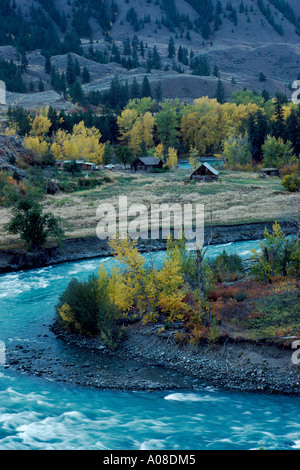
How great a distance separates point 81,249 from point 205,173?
120 feet

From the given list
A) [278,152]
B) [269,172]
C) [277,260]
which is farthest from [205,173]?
[277,260]

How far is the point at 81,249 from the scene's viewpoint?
39.8 m

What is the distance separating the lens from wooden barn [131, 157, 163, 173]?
278 ft

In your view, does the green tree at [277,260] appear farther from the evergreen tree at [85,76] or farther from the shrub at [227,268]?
the evergreen tree at [85,76]

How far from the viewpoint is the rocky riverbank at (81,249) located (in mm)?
36656

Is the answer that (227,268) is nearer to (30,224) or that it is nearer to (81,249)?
(81,249)

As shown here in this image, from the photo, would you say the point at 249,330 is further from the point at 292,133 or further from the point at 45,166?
the point at 292,133

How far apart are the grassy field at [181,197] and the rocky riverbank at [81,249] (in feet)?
4.96

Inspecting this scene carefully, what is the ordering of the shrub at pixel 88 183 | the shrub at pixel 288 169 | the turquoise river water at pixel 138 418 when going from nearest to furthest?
the turquoise river water at pixel 138 418
the shrub at pixel 88 183
the shrub at pixel 288 169

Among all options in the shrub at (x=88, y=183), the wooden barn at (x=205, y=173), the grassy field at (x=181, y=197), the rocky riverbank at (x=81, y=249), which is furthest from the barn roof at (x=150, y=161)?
the rocky riverbank at (x=81, y=249)

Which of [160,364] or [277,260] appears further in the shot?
[277,260]

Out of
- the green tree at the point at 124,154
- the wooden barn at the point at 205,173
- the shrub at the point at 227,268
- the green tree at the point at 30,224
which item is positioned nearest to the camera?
the shrub at the point at 227,268

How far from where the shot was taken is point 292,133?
81.3m
